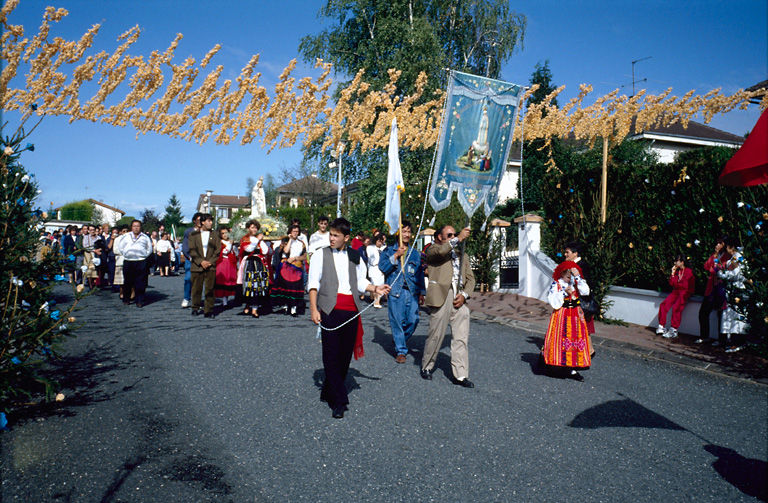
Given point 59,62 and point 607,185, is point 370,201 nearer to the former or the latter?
point 607,185

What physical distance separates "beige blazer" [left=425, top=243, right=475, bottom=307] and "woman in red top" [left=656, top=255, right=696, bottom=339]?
513 cm

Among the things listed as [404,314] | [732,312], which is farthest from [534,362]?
[732,312]

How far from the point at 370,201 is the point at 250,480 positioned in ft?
66.0

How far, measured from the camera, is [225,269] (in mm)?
11109

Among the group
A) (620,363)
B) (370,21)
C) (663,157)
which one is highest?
(370,21)

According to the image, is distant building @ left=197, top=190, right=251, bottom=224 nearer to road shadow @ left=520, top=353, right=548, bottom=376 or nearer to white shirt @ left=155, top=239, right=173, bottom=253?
white shirt @ left=155, top=239, right=173, bottom=253

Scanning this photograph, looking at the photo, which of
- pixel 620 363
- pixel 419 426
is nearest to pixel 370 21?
pixel 620 363

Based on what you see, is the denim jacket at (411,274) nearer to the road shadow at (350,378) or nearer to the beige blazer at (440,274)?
the beige blazer at (440,274)

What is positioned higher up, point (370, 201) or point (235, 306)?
point (370, 201)

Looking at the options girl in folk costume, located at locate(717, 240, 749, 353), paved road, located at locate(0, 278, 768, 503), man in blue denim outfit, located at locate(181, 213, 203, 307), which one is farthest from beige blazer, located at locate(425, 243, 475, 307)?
man in blue denim outfit, located at locate(181, 213, 203, 307)

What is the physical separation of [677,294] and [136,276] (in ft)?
36.1

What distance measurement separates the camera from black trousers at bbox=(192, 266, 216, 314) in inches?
408

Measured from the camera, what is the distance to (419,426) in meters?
4.79

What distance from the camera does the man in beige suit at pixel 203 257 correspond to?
412 inches
